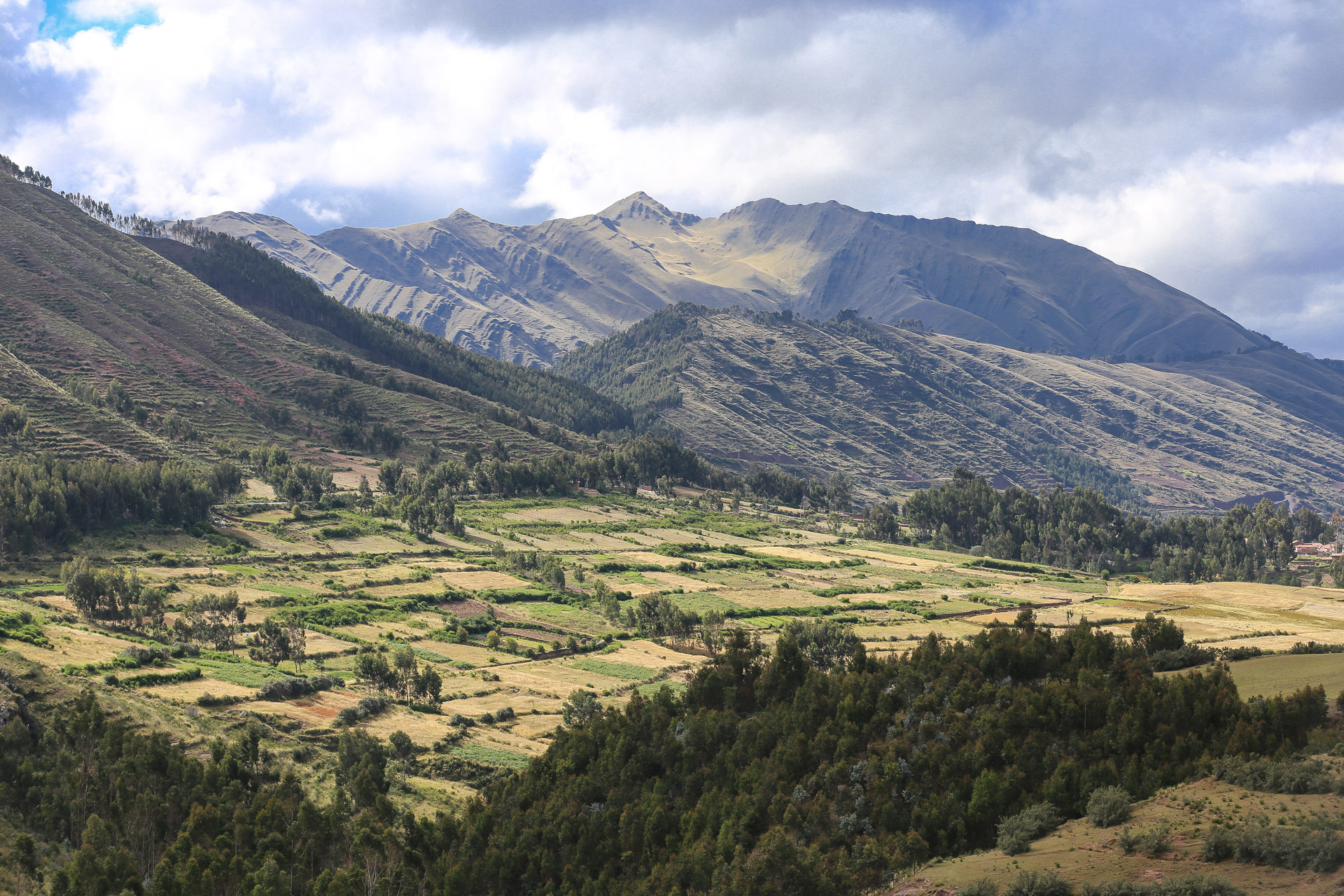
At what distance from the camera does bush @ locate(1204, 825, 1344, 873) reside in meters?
31.4

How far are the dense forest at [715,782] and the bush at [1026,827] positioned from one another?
1.64 meters

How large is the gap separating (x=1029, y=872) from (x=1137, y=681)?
17.4 meters

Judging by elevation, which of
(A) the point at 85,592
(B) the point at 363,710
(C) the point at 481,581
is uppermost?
(A) the point at 85,592

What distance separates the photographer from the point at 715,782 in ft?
189

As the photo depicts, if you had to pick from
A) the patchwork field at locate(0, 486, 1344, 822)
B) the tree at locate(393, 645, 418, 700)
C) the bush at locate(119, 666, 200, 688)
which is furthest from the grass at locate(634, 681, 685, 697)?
the bush at locate(119, 666, 200, 688)

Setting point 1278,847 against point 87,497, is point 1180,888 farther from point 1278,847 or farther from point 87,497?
point 87,497

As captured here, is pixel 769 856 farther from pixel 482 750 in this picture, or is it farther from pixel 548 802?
pixel 482 750

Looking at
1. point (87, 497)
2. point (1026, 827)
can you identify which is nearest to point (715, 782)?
Result: point (1026, 827)

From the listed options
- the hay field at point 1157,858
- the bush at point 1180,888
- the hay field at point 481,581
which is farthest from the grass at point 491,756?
the hay field at point 481,581

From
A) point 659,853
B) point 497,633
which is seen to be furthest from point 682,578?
point 659,853

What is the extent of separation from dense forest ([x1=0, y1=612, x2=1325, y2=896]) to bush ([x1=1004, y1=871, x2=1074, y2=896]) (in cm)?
905

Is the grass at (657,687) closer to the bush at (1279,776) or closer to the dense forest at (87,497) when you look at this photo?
the bush at (1279,776)

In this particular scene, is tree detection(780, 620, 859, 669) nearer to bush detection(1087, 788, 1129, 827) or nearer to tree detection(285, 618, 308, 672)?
tree detection(285, 618, 308, 672)

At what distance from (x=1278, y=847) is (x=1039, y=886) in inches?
332
